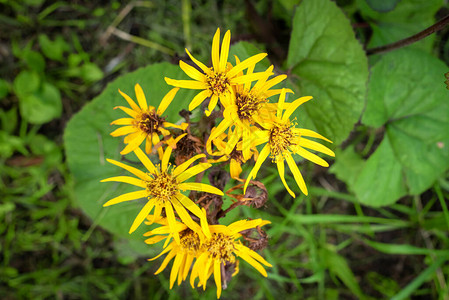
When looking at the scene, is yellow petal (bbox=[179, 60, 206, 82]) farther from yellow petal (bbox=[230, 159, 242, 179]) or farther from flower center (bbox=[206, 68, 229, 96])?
yellow petal (bbox=[230, 159, 242, 179])

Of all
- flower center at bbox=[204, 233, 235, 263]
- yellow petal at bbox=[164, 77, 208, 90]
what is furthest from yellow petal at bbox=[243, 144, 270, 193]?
yellow petal at bbox=[164, 77, 208, 90]

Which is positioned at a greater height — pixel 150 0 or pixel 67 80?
pixel 150 0

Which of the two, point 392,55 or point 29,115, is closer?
point 392,55

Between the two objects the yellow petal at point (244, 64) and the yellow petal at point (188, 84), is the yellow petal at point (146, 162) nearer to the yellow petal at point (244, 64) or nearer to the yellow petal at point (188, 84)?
the yellow petal at point (188, 84)

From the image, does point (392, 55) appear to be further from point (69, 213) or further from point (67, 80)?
point (69, 213)

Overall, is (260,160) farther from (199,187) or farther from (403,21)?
(403,21)

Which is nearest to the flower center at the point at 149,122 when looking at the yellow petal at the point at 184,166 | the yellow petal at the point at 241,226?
the yellow petal at the point at 184,166

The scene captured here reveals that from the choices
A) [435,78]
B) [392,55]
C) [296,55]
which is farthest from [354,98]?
[435,78]
